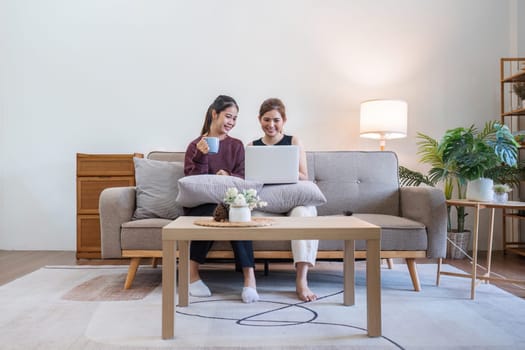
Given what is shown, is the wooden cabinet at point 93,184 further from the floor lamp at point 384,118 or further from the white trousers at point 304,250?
the floor lamp at point 384,118

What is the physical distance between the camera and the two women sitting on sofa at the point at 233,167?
6.82ft

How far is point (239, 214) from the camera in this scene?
5.25 feet

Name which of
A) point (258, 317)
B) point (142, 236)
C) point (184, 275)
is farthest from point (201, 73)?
point (258, 317)

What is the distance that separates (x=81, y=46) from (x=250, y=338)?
2956 millimetres

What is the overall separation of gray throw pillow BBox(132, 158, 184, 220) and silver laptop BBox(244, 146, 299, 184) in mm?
628

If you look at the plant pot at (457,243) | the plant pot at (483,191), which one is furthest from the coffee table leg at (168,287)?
the plant pot at (457,243)

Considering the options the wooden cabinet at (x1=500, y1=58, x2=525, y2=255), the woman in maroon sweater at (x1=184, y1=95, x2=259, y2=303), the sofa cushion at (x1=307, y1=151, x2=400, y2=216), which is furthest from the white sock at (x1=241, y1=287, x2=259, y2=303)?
the wooden cabinet at (x1=500, y1=58, x2=525, y2=255)

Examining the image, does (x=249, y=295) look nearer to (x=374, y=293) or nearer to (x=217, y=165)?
(x=374, y=293)

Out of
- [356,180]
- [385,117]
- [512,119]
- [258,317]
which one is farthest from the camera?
[512,119]

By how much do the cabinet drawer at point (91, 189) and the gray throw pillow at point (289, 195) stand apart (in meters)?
1.38

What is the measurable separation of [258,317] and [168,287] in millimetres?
440

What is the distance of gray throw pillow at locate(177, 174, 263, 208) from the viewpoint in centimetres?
214

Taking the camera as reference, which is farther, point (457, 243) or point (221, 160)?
point (457, 243)

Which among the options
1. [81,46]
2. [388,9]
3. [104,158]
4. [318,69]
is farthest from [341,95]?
[81,46]
